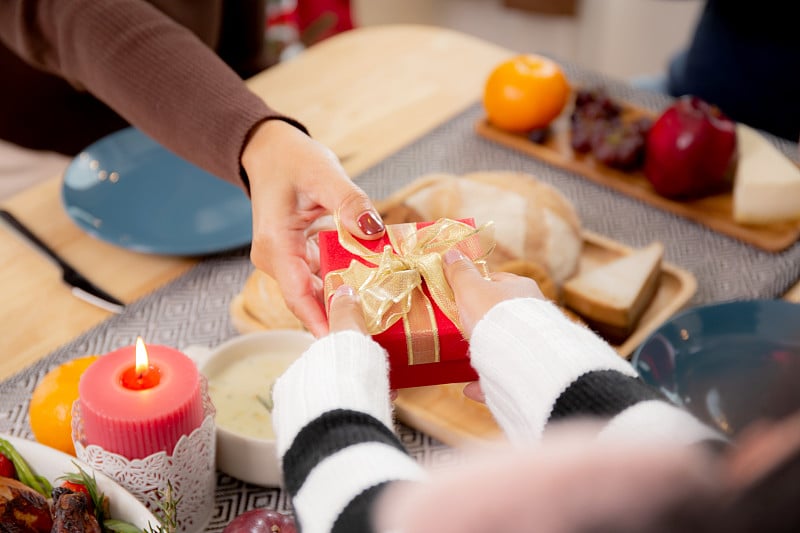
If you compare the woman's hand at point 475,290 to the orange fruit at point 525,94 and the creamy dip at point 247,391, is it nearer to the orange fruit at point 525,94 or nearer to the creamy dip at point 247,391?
the creamy dip at point 247,391

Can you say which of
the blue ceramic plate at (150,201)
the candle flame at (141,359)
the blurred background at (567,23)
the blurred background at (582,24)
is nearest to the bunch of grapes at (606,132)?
the blue ceramic plate at (150,201)

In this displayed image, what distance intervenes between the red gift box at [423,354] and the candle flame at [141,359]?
0.18m

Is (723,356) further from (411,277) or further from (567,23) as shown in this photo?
(567,23)

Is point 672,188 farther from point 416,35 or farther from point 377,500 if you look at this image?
point 377,500

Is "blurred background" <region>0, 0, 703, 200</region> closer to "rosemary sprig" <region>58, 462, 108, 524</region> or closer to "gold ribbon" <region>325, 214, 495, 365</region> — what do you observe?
"gold ribbon" <region>325, 214, 495, 365</region>

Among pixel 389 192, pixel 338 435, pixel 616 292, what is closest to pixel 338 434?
pixel 338 435

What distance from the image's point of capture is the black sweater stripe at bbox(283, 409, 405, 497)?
578 mm

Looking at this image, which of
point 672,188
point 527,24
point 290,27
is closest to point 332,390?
point 672,188

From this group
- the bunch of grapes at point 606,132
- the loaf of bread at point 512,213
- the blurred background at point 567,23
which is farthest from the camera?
the blurred background at point 567,23

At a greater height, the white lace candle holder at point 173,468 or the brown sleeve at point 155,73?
the brown sleeve at point 155,73

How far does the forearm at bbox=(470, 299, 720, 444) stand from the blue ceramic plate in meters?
0.67

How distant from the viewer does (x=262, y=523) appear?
2.41 ft

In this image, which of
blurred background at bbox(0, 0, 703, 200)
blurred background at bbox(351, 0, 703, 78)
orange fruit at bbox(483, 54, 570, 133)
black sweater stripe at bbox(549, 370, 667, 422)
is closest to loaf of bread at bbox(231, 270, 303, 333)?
black sweater stripe at bbox(549, 370, 667, 422)

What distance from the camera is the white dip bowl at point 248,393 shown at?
2.82 ft
